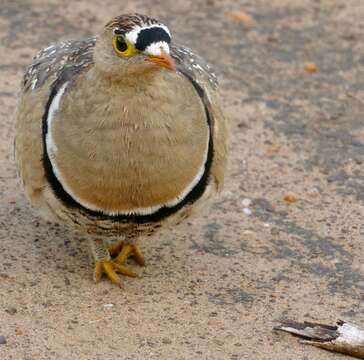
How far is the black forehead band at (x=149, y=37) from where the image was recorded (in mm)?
4391

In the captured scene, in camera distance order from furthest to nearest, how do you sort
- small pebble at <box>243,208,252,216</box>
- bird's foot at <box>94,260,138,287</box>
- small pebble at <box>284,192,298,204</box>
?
small pebble at <box>284,192,298,204</box> < small pebble at <box>243,208,252,216</box> < bird's foot at <box>94,260,138,287</box>

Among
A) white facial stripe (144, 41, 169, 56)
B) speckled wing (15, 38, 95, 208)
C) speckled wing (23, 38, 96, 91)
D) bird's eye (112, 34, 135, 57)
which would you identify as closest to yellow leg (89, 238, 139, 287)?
speckled wing (15, 38, 95, 208)

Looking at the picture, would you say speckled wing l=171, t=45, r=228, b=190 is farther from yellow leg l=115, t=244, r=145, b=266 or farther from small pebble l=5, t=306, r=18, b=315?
small pebble l=5, t=306, r=18, b=315

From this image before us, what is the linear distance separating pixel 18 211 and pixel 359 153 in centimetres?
228

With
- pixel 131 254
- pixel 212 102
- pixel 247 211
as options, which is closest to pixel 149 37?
pixel 212 102

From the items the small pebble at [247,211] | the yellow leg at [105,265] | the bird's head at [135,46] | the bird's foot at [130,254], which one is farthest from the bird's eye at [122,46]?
the small pebble at [247,211]

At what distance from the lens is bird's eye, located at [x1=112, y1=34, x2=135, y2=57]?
14.6 ft

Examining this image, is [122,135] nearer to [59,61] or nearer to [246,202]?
[59,61]

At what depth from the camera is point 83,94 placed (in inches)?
185

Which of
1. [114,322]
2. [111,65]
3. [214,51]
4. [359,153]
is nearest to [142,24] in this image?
[111,65]

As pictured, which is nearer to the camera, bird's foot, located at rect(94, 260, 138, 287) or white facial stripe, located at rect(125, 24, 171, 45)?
white facial stripe, located at rect(125, 24, 171, 45)

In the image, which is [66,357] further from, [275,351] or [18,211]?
[18,211]

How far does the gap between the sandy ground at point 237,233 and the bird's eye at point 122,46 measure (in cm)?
134

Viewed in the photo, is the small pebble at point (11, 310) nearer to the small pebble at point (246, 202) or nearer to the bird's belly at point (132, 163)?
the bird's belly at point (132, 163)
